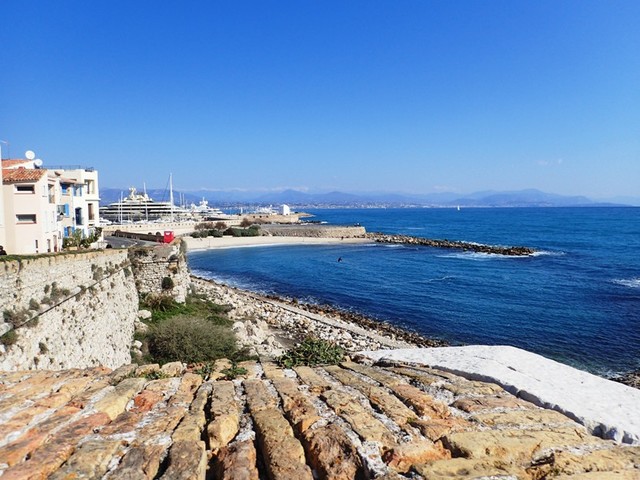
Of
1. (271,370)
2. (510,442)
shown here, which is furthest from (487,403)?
(271,370)

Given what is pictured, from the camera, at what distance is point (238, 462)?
9.29ft

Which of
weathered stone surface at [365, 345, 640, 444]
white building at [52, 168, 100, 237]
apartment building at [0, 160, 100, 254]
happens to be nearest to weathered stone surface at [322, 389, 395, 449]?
weathered stone surface at [365, 345, 640, 444]

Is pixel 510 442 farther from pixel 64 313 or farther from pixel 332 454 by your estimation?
pixel 64 313

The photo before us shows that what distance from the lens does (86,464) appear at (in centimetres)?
274

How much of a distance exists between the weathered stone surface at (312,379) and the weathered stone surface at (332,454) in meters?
1.15

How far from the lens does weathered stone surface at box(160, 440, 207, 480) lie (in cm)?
264

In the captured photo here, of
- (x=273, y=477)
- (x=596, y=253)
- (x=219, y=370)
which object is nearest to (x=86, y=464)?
(x=273, y=477)

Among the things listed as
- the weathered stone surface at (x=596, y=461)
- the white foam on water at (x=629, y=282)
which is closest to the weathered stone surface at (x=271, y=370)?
the weathered stone surface at (x=596, y=461)

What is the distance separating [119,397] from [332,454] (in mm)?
2279

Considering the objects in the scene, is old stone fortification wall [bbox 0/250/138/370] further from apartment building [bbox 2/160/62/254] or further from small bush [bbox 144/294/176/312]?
apartment building [bbox 2/160/62/254]

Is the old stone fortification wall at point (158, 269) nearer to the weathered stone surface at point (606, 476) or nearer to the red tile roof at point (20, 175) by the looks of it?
the red tile roof at point (20, 175)

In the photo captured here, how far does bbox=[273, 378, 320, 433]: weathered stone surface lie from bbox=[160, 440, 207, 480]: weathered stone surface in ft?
2.55

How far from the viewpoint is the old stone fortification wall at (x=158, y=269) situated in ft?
67.2

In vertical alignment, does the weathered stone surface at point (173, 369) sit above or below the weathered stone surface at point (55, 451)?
below
